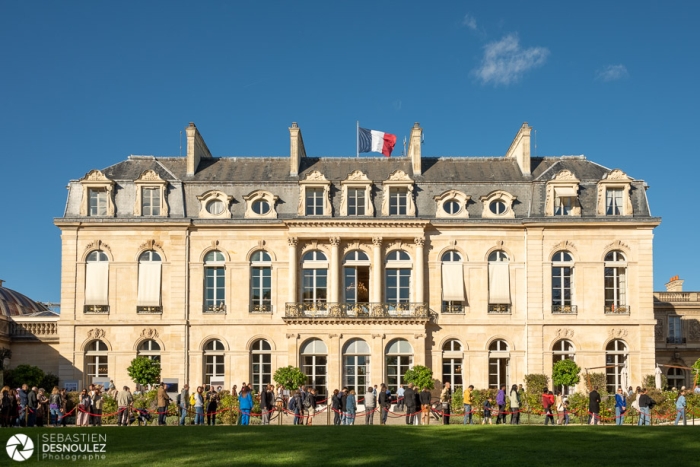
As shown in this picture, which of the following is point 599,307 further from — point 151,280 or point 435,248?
point 151,280

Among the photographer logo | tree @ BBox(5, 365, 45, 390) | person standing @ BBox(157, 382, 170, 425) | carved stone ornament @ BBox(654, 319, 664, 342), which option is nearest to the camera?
the photographer logo

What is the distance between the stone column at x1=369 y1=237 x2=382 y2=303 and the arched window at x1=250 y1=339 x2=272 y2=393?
18.4ft

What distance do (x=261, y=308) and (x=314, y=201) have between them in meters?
5.77

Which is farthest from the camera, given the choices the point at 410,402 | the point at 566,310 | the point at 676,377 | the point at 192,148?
the point at 676,377

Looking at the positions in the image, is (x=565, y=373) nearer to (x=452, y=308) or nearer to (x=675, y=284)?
(x=452, y=308)

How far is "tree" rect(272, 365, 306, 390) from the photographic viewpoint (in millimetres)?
41562

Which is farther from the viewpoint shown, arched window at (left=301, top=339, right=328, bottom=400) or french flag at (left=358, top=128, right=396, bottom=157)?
french flag at (left=358, top=128, right=396, bottom=157)

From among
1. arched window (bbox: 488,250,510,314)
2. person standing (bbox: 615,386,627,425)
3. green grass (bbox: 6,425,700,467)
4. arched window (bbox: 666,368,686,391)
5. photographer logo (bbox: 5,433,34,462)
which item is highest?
arched window (bbox: 488,250,510,314)

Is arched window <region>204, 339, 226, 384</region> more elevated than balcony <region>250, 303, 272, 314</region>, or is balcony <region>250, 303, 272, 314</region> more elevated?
balcony <region>250, 303, 272, 314</region>

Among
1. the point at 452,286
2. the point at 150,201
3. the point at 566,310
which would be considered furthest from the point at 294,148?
the point at 566,310

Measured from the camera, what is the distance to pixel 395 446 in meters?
21.6

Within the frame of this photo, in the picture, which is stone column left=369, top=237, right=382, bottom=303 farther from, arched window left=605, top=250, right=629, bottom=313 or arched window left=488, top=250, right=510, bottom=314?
Result: arched window left=605, top=250, right=629, bottom=313

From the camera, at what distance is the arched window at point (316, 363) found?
4372cm

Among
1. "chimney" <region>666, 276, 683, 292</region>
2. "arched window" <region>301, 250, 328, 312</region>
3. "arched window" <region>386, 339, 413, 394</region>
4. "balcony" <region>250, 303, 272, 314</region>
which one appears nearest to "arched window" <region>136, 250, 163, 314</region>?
"balcony" <region>250, 303, 272, 314</region>
